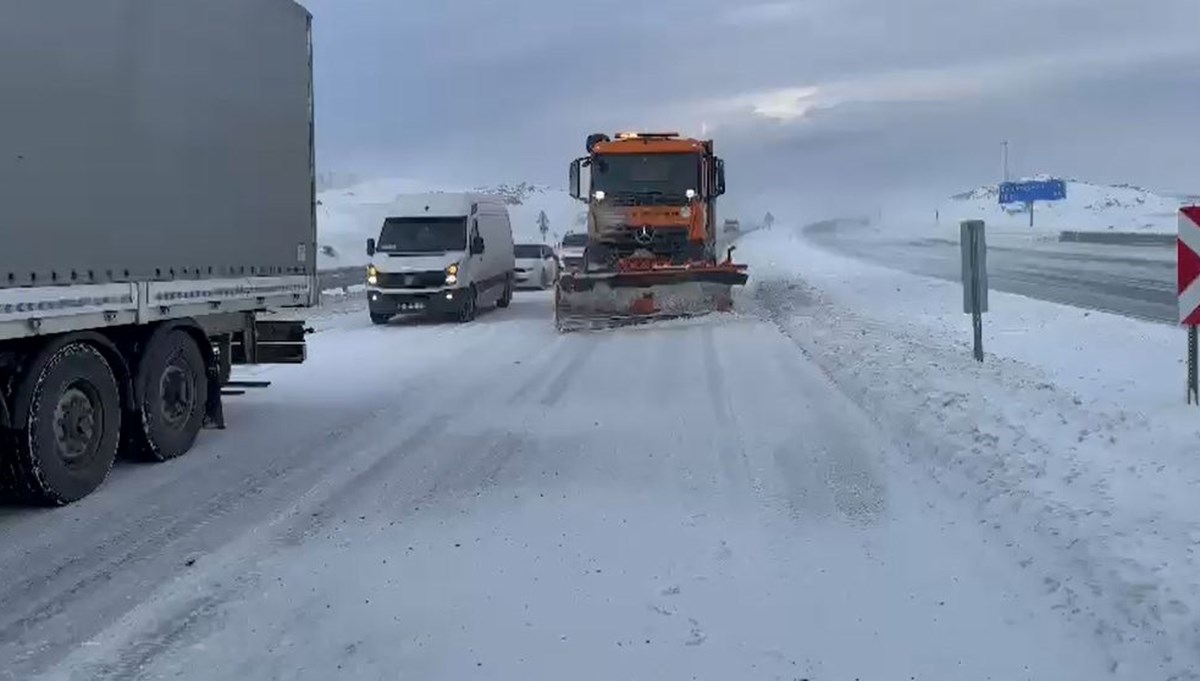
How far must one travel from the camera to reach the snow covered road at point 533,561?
14.9 ft

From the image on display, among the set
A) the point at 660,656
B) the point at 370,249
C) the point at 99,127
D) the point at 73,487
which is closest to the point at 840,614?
the point at 660,656

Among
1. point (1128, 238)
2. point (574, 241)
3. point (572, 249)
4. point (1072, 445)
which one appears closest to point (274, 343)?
point (1072, 445)

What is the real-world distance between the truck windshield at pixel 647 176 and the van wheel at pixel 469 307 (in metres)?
3.39

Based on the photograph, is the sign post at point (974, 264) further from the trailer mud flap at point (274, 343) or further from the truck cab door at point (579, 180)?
the truck cab door at point (579, 180)

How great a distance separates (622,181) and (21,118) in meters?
14.9

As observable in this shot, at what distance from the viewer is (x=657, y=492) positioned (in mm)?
7285

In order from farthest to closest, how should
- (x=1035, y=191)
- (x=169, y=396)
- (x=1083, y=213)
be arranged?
1. (x=1083, y=213)
2. (x=1035, y=191)
3. (x=169, y=396)

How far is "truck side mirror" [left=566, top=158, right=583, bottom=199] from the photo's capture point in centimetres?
2075

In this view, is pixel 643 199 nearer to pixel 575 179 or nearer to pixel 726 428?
pixel 575 179

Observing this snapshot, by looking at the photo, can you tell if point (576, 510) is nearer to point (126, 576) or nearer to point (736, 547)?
point (736, 547)

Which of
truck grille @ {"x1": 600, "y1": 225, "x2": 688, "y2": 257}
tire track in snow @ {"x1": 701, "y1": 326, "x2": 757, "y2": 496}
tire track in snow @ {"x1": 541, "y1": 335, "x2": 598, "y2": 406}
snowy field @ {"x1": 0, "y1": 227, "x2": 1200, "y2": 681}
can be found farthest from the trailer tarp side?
truck grille @ {"x1": 600, "y1": 225, "x2": 688, "y2": 257}

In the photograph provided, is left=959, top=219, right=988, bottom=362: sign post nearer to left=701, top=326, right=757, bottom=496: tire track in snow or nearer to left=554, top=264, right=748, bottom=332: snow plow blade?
left=701, top=326, right=757, bottom=496: tire track in snow

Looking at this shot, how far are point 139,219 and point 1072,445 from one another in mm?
6681

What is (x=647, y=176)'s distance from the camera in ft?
68.5
